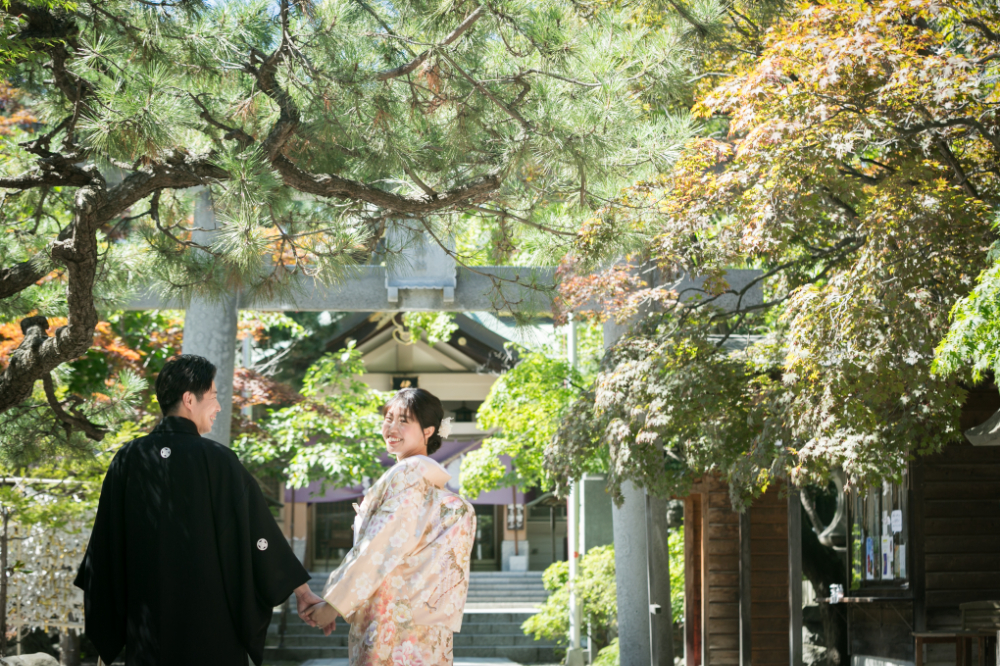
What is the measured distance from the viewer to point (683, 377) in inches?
258

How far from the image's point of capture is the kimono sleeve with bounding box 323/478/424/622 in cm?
335

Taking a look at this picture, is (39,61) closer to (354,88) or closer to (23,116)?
(354,88)

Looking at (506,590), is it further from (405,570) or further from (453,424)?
(405,570)

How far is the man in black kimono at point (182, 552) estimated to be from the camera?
10.4 ft

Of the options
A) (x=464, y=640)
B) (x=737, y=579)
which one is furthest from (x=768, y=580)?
(x=464, y=640)

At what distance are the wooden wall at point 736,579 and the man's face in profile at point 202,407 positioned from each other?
284 inches

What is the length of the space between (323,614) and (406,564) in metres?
0.32

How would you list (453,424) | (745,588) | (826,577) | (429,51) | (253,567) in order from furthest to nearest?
(453,424), (826,577), (745,588), (429,51), (253,567)

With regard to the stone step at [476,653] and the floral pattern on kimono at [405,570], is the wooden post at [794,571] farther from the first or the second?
the stone step at [476,653]

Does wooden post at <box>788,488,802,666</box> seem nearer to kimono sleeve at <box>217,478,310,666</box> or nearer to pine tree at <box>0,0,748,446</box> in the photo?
pine tree at <box>0,0,748,446</box>

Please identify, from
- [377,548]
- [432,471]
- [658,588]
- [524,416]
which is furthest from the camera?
[524,416]

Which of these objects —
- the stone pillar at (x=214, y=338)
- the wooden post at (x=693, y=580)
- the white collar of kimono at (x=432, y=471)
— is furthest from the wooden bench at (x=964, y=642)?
the stone pillar at (x=214, y=338)

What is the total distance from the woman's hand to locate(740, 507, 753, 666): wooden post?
5.91m

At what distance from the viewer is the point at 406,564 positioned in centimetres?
349
